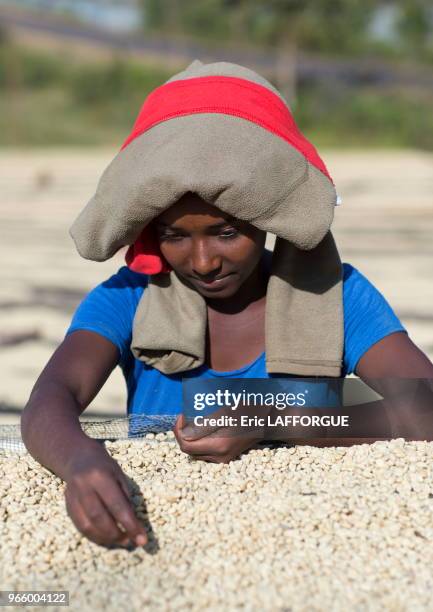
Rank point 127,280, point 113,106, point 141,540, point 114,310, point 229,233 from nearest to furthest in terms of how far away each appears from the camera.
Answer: point 141,540, point 229,233, point 114,310, point 127,280, point 113,106

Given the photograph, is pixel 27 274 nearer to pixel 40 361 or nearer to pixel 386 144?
pixel 40 361

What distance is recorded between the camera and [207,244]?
1983 mm

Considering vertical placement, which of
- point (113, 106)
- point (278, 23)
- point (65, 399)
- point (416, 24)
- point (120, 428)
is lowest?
point (120, 428)

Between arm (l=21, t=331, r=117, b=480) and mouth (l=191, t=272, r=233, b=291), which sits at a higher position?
mouth (l=191, t=272, r=233, b=291)

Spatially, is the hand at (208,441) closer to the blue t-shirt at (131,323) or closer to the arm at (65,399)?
the arm at (65,399)

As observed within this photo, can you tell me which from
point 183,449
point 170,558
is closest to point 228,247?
point 183,449

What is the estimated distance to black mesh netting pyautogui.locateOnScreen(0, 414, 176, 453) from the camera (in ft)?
6.82

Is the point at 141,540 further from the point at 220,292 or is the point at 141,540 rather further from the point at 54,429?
the point at 220,292

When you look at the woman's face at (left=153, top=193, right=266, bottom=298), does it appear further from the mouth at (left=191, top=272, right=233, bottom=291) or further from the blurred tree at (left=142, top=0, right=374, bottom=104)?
the blurred tree at (left=142, top=0, right=374, bottom=104)

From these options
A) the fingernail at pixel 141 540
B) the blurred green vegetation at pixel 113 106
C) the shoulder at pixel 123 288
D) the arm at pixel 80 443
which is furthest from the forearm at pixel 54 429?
the blurred green vegetation at pixel 113 106

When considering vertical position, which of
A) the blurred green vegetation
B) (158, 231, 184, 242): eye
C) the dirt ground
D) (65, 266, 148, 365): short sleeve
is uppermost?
the blurred green vegetation

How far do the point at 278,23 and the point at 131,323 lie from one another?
974 inches

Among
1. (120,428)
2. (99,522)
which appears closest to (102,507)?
(99,522)

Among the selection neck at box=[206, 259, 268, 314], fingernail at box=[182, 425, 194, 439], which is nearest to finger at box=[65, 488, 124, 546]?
fingernail at box=[182, 425, 194, 439]
